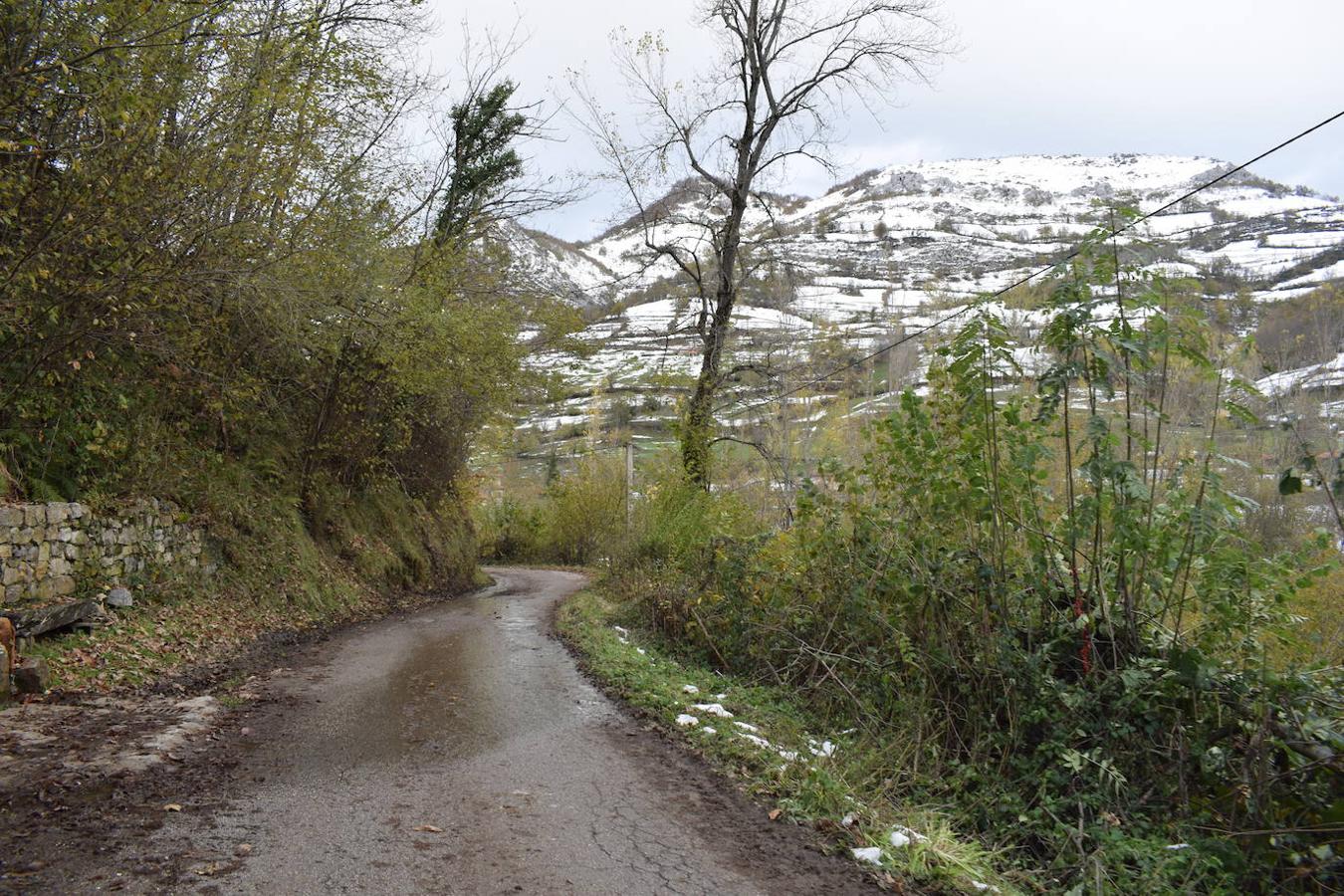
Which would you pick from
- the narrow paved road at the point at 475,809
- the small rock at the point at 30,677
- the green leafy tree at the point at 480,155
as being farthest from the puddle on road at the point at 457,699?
the green leafy tree at the point at 480,155

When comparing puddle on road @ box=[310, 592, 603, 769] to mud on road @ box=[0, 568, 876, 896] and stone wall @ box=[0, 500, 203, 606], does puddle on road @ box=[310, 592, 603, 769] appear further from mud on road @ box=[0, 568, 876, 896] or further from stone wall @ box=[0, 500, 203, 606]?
stone wall @ box=[0, 500, 203, 606]

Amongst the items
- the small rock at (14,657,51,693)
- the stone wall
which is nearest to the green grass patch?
the small rock at (14,657,51,693)

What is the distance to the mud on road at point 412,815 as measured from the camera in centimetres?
428

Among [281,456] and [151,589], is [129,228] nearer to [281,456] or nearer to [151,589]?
[151,589]

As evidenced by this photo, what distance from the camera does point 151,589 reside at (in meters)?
10.5

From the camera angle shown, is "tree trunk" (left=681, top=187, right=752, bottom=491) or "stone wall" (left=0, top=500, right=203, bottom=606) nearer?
"stone wall" (left=0, top=500, right=203, bottom=606)

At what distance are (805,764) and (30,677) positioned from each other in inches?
251

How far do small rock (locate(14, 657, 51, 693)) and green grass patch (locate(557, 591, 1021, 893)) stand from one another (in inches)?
198

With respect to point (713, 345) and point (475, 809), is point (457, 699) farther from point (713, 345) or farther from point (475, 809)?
point (713, 345)

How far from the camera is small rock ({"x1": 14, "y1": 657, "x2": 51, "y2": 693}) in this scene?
7.08m

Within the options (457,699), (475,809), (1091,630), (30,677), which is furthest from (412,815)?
(1091,630)

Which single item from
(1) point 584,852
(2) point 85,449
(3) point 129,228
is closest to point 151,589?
(2) point 85,449

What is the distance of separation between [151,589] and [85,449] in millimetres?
1866

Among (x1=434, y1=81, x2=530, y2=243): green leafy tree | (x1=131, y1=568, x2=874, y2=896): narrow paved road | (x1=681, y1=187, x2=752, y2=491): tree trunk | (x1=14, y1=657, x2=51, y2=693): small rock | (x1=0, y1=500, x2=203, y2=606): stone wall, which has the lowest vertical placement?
(x1=131, y1=568, x2=874, y2=896): narrow paved road
